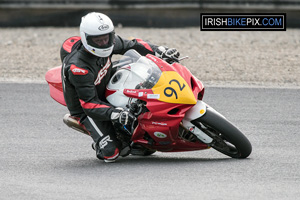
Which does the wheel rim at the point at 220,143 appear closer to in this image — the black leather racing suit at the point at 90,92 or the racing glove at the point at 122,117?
the racing glove at the point at 122,117

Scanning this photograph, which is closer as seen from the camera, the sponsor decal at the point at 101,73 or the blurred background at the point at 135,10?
the sponsor decal at the point at 101,73

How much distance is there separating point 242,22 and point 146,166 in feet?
32.3

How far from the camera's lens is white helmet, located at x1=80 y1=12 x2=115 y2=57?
A: 595 centimetres

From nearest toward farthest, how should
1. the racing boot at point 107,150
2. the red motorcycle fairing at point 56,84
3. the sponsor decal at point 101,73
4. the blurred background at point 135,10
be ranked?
1. the sponsor decal at point 101,73
2. the racing boot at point 107,150
3. the red motorcycle fairing at point 56,84
4. the blurred background at point 135,10

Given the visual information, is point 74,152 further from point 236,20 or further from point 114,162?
point 236,20

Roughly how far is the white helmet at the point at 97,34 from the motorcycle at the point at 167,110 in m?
0.33

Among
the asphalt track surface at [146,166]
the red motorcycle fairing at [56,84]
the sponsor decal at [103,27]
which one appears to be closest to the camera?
the asphalt track surface at [146,166]

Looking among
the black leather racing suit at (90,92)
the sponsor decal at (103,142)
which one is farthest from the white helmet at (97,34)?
the sponsor decal at (103,142)

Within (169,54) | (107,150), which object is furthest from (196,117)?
(107,150)

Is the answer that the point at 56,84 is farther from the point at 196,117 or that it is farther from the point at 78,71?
the point at 196,117

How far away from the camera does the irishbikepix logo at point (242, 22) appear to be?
14.9 m

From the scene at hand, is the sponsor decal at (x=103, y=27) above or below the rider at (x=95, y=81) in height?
above

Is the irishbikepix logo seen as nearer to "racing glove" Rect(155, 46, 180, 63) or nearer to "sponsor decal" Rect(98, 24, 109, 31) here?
"racing glove" Rect(155, 46, 180, 63)

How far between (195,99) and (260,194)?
1.13m
